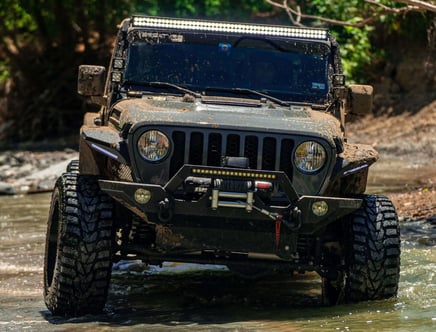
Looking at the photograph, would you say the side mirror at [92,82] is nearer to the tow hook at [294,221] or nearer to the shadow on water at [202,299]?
the shadow on water at [202,299]

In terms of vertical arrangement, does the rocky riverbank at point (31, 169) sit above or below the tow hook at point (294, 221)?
below

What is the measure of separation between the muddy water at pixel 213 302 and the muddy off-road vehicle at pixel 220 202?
0.24 m

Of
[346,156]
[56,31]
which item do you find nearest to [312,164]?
[346,156]

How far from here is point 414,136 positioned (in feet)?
63.0

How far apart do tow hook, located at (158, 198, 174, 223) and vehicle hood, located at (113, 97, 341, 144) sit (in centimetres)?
47

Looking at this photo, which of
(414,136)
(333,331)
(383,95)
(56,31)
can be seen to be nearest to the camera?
(333,331)

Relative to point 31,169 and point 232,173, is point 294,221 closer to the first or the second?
point 232,173

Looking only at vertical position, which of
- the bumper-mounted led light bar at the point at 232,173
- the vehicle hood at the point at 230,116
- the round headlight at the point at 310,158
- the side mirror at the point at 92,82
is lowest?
the bumper-mounted led light bar at the point at 232,173

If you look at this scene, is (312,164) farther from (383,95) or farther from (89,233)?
(383,95)

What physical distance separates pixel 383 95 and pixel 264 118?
1434 cm

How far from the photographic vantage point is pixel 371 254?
7012 mm

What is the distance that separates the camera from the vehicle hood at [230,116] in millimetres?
6820

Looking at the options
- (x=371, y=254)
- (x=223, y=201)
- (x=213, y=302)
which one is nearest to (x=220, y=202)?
(x=223, y=201)

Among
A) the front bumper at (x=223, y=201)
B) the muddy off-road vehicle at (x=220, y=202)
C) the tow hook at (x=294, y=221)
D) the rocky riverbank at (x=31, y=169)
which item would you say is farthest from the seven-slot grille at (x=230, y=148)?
the rocky riverbank at (x=31, y=169)
